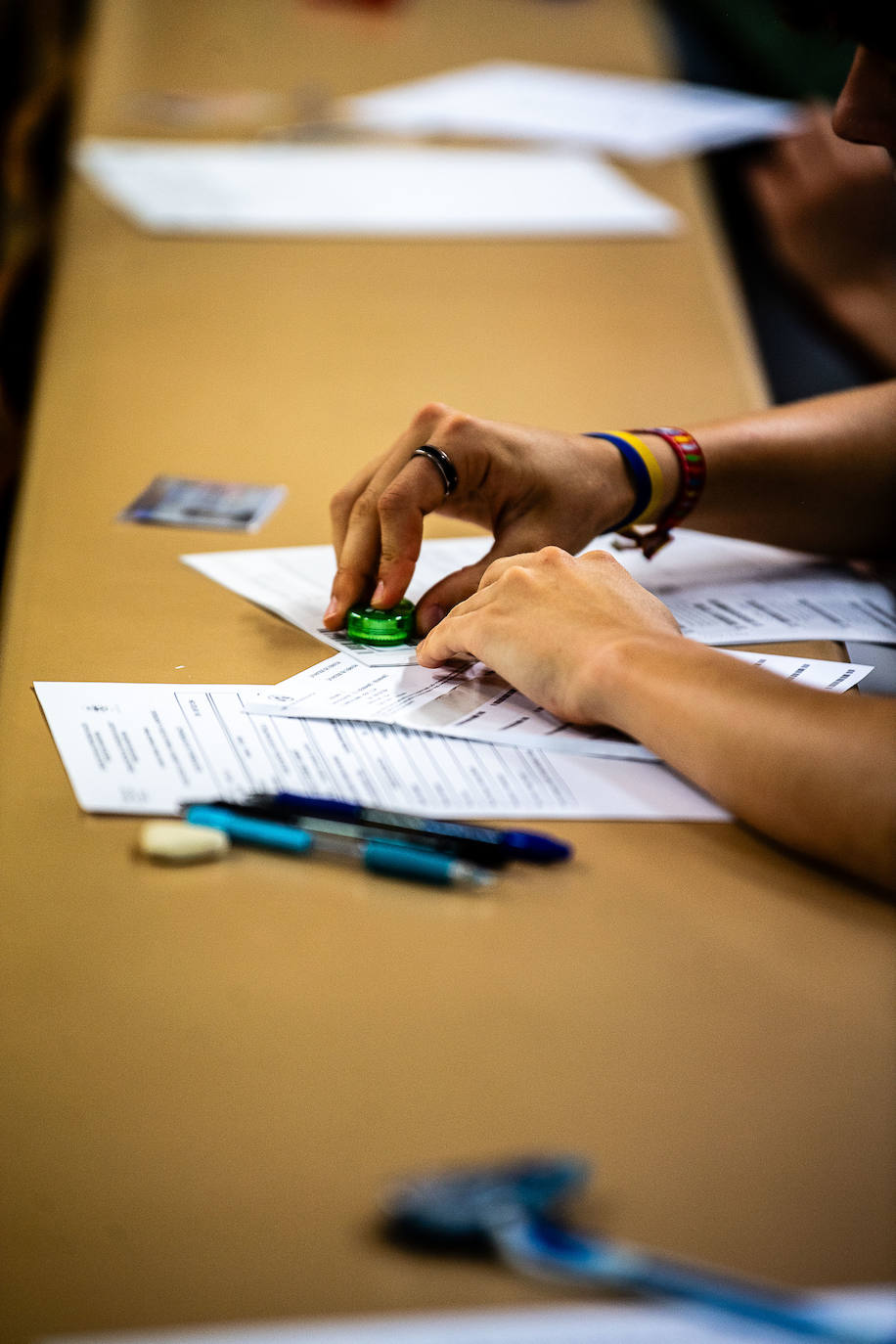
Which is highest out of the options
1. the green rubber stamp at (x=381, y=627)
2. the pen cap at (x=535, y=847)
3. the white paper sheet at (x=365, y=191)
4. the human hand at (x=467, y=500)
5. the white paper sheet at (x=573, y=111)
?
the white paper sheet at (x=573, y=111)

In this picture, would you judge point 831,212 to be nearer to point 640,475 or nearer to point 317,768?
point 640,475

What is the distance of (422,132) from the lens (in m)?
2.31

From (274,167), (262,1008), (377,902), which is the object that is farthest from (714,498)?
(274,167)

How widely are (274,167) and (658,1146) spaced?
187 cm

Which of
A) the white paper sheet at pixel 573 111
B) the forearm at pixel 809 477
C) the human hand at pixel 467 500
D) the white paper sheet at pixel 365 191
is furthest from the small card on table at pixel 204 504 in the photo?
the white paper sheet at pixel 573 111

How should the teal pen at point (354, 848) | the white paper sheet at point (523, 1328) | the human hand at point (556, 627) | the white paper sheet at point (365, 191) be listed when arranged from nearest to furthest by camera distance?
the white paper sheet at point (523, 1328) → the teal pen at point (354, 848) → the human hand at point (556, 627) → the white paper sheet at point (365, 191)

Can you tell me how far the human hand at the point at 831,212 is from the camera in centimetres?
203

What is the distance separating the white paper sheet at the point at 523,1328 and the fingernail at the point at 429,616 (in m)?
0.59

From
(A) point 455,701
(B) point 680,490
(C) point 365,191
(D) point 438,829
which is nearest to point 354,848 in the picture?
(D) point 438,829

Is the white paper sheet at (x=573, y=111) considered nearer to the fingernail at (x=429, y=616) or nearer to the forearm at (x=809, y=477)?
the forearm at (x=809, y=477)

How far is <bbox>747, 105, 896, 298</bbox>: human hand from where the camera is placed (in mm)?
2025

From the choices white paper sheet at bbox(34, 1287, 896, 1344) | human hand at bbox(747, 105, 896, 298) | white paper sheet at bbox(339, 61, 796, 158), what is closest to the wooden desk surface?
white paper sheet at bbox(34, 1287, 896, 1344)

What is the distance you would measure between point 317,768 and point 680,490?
0.48 m

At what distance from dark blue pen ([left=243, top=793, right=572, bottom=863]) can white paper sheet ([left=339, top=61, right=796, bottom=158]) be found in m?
1.76
